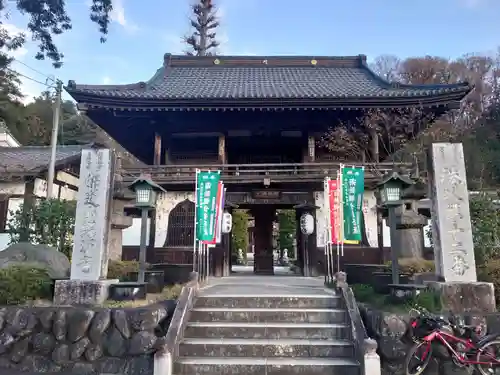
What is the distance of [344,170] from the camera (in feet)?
33.0

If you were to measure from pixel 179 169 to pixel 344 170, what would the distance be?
6.95 meters

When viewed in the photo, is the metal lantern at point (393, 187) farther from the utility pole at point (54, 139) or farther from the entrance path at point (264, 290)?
the utility pole at point (54, 139)

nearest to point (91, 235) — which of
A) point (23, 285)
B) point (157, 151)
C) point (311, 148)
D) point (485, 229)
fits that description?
point (23, 285)

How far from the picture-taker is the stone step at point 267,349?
5988 millimetres

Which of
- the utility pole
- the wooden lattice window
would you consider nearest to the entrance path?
the wooden lattice window

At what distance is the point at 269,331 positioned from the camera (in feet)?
21.1

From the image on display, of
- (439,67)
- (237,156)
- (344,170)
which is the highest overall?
(439,67)

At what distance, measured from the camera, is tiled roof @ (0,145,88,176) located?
700 inches

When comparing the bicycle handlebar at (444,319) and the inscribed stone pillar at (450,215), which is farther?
the inscribed stone pillar at (450,215)

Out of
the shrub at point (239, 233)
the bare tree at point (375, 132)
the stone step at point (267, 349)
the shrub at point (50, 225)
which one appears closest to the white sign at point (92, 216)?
the stone step at point (267, 349)

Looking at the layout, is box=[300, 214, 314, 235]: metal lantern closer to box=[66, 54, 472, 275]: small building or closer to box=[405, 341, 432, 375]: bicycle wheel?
box=[66, 54, 472, 275]: small building

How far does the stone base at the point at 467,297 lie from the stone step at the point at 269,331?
1.73 m

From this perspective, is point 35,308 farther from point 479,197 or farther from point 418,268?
point 479,197

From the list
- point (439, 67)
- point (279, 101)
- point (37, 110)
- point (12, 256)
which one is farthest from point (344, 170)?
point (37, 110)
